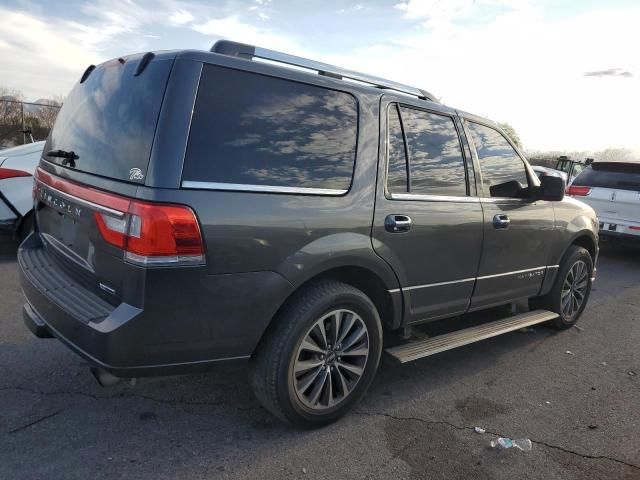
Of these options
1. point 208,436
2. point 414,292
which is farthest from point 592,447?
point 208,436

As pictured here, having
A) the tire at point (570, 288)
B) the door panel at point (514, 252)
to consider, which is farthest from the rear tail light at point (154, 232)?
the tire at point (570, 288)

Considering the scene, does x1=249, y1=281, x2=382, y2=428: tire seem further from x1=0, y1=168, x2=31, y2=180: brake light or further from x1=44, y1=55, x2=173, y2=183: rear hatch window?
x1=0, y1=168, x2=31, y2=180: brake light

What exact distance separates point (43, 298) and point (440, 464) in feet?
7.56

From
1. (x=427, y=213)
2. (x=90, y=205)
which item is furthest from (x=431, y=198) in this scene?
(x=90, y=205)

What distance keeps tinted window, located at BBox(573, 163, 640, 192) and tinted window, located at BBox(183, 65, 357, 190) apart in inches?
291

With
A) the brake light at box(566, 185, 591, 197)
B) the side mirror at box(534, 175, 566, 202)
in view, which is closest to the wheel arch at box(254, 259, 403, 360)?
the side mirror at box(534, 175, 566, 202)

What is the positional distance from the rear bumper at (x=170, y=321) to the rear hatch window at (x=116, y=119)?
559 millimetres

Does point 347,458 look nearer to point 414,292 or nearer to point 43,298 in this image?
point 414,292

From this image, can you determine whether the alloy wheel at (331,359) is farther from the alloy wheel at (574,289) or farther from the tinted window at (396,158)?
the alloy wheel at (574,289)

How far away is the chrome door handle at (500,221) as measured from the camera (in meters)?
3.85

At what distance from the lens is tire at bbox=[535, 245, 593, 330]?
4789 millimetres

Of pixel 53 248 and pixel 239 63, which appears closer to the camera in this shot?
pixel 239 63

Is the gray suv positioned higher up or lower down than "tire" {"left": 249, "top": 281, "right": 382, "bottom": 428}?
higher up

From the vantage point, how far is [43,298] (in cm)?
279
